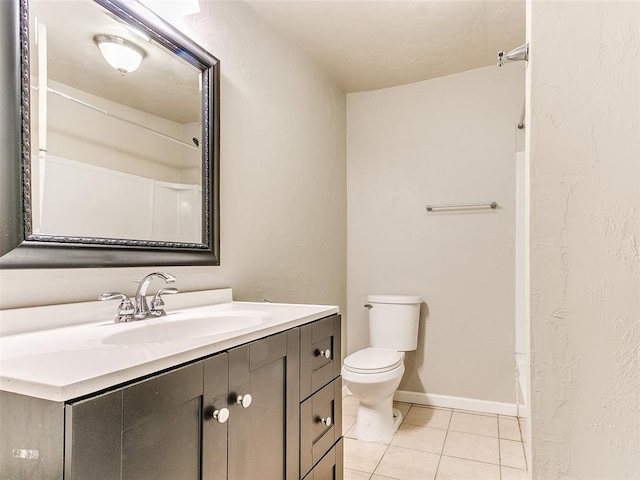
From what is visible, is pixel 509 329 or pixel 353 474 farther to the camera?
pixel 509 329

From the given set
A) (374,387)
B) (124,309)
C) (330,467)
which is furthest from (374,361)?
(124,309)

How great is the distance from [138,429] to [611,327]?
112 cm

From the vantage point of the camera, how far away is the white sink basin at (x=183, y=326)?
113cm

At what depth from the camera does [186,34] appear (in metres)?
1.59

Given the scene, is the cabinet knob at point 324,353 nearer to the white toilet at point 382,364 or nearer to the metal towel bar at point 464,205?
the white toilet at point 382,364

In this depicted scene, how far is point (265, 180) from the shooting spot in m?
2.09

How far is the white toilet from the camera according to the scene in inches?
84.7

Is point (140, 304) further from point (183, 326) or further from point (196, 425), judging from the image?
point (196, 425)

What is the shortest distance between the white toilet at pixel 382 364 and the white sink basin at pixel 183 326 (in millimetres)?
981

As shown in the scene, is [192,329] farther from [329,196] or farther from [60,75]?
[329,196]

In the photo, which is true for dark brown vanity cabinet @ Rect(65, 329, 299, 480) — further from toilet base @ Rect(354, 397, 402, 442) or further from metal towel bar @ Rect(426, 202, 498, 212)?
metal towel bar @ Rect(426, 202, 498, 212)

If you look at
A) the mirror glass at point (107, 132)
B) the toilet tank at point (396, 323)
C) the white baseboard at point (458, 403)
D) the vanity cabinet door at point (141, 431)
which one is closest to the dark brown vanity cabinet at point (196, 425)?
the vanity cabinet door at point (141, 431)

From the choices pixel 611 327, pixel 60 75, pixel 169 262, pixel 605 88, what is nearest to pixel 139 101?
pixel 60 75

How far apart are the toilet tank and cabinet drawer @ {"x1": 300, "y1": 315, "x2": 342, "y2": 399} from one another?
1.25m
